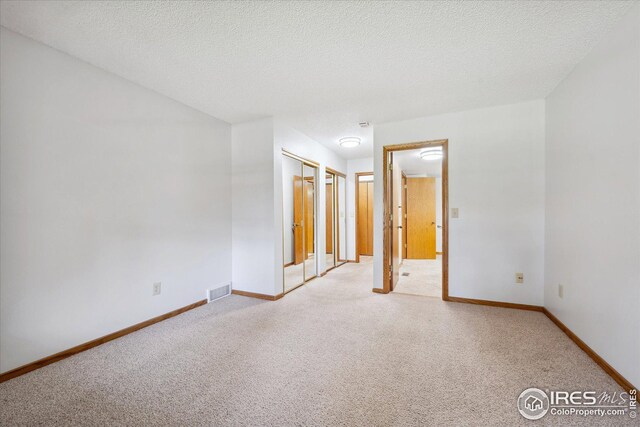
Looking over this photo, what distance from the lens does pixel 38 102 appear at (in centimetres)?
199

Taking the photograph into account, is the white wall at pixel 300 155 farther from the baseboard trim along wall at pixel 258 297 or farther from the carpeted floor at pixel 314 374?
the carpeted floor at pixel 314 374

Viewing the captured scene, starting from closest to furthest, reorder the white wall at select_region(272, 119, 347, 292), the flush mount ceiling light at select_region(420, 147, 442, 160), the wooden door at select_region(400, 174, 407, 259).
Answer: the white wall at select_region(272, 119, 347, 292) → the flush mount ceiling light at select_region(420, 147, 442, 160) → the wooden door at select_region(400, 174, 407, 259)

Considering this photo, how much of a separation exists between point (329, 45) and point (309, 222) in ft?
10.1

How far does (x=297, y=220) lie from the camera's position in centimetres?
440

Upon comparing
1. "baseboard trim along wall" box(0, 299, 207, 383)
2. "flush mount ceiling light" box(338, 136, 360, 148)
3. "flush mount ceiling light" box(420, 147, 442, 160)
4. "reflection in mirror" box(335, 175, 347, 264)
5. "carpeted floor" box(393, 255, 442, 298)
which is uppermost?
"flush mount ceiling light" box(338, 136, 360, 148)

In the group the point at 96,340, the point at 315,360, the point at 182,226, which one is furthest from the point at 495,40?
the point at 96,340

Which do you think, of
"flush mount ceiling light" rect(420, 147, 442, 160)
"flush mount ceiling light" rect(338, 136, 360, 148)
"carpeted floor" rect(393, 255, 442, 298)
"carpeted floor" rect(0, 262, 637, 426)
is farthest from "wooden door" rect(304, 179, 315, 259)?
"flush mount ceiling light" rect(420, 147, 442, 160)

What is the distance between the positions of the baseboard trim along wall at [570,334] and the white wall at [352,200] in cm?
241

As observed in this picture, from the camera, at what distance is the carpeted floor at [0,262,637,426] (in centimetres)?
150

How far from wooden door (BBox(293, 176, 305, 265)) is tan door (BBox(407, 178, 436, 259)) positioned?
3.31 metres

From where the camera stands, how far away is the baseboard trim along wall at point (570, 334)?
1.70 metres

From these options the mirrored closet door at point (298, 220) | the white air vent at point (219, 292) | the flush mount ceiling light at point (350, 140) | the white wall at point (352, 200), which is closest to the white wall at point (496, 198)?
the flush mount ceiling light at point (350, 140)

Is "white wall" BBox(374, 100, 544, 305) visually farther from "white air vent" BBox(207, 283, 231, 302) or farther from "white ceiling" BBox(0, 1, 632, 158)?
"white air vent" BBox(207, 283, 231, 302)

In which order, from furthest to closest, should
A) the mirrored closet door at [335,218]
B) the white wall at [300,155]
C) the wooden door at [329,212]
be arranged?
the wooden door at [329,212], the mirrored closet door at [335,218], the white wall at [300,155]
